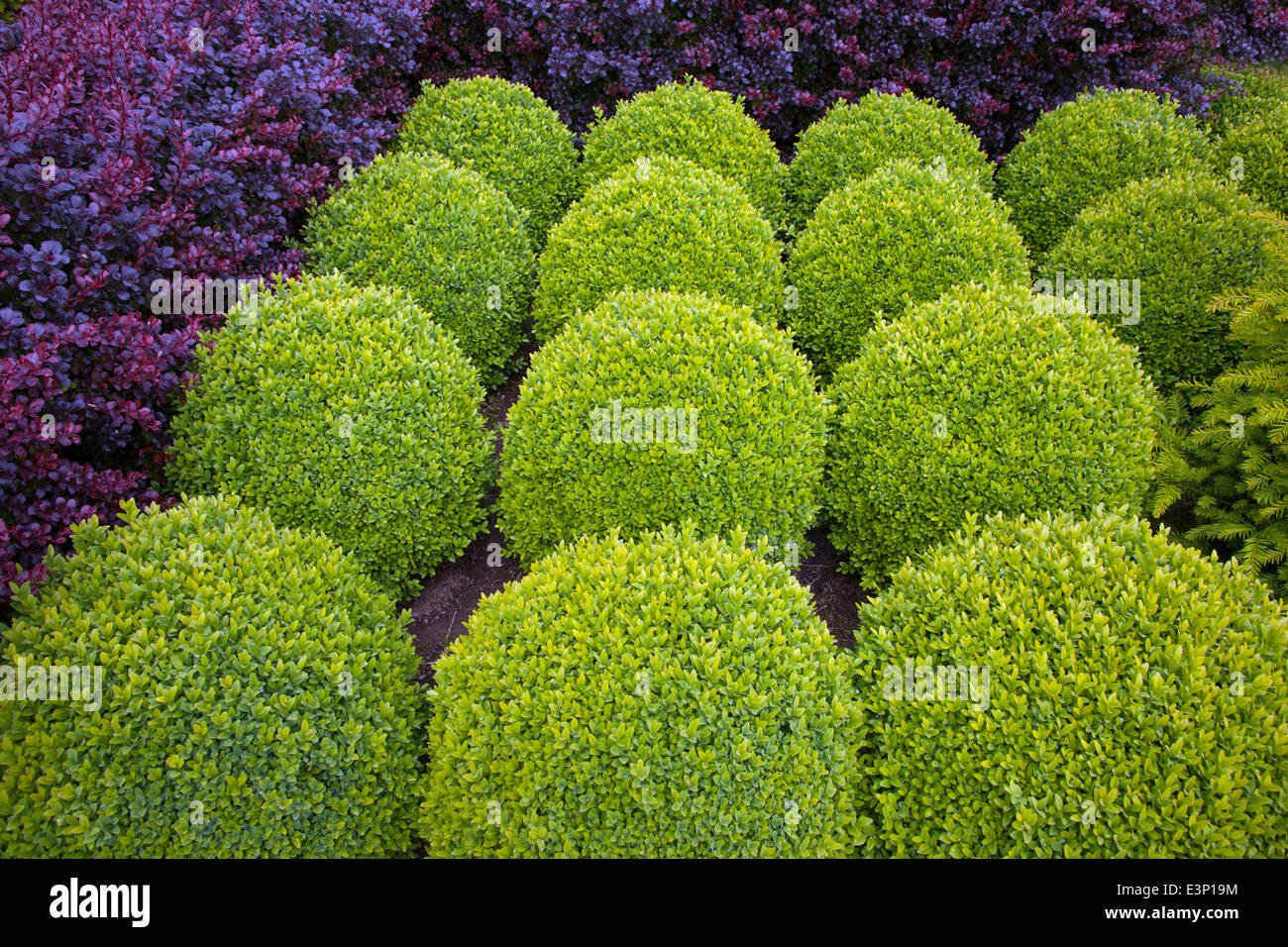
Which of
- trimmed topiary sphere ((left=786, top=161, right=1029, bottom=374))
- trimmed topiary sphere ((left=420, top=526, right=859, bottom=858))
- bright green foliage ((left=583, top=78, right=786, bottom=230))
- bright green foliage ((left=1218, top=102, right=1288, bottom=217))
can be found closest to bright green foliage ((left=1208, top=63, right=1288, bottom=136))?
bright green foliage ((left=1218, top=102, right=1288, bottom=217))

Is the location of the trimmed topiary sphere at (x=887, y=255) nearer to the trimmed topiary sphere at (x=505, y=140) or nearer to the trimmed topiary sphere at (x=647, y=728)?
the trimmed topiary sphere at (x=505, y=140)

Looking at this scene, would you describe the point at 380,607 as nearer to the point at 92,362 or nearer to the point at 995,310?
the point at 92,362

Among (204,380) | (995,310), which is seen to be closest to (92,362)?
(204,380)

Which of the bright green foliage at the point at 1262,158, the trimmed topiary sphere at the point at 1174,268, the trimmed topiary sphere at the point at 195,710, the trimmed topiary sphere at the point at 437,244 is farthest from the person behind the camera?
the bright green foliage at the point at 1262,158

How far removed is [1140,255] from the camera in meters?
6.49

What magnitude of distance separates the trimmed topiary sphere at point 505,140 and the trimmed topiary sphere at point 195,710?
5.20m

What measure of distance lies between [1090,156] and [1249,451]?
410 centimetres

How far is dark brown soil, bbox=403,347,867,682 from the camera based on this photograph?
18.6 feet

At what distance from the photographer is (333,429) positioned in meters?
5.00

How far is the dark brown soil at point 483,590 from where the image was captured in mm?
5656

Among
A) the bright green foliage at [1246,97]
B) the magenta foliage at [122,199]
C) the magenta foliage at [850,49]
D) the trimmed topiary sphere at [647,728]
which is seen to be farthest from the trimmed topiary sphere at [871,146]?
the trimmed topiary sphere at [647,728]

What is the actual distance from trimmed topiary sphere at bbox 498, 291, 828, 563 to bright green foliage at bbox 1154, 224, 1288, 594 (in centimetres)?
251

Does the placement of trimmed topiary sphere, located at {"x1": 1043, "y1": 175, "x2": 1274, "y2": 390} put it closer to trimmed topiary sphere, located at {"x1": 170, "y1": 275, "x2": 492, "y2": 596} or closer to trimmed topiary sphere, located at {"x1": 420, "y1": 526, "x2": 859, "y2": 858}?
trimmed topiary sphere, located at {"x1": 420, "y1": 526, "x2": 859, "y2": 858}

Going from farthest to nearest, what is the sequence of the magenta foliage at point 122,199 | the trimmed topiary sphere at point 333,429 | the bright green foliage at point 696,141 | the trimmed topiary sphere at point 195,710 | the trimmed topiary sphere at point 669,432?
1. the bright green foliage at point 696,141
2. the trimmed topiary sphere at point 333,429
3. the trimmed topiary sphere at point 669,432
4. the magenta foliage at point 122,199
5. the trimmed topiary sphere at point 195,710
